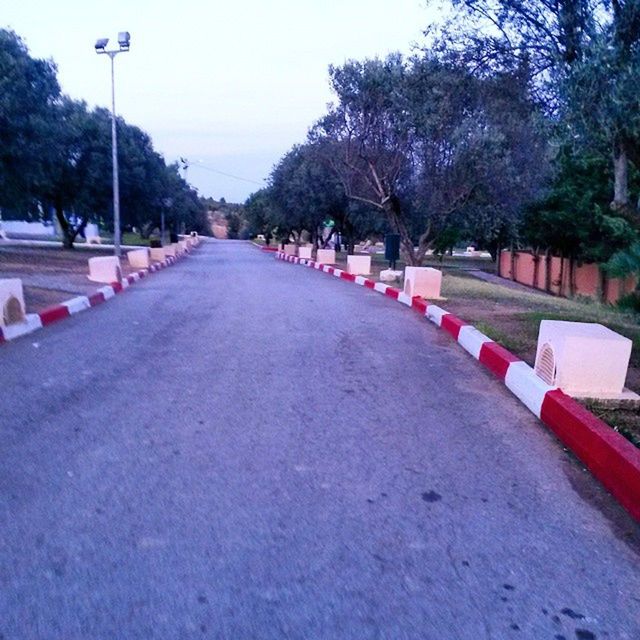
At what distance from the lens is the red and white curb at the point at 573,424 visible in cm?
436

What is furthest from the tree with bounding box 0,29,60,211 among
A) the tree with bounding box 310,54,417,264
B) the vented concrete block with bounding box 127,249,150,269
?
the tree with bounding box 310,54,417,264

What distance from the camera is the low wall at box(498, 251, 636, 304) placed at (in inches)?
1188

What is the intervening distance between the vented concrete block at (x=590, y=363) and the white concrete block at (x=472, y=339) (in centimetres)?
248

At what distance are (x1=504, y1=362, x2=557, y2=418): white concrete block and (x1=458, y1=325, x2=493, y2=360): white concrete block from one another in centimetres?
140

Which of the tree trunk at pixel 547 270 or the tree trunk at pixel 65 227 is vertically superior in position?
the tree trunk at pixel 65 227

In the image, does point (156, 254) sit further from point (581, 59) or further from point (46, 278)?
point (581, 59)

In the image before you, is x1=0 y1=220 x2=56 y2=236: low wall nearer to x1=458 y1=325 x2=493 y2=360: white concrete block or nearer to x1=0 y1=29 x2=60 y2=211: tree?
x1=0 y1=29 x2=60 y2=211: tree

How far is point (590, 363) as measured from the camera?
6.21 metres

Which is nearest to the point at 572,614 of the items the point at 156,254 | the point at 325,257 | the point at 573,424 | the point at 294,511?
the point at 294,511

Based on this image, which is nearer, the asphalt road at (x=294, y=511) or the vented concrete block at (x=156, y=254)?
the asphalt road at (x=294, y=511)

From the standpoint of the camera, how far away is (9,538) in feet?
11.9

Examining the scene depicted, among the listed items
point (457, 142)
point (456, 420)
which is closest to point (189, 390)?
point (456, 420)

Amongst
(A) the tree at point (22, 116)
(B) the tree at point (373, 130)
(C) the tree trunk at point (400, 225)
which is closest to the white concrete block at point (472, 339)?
(B) the tree at point (373, 130)

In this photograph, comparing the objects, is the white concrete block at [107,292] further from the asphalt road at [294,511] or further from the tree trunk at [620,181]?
the tree trunk at [620,181]
